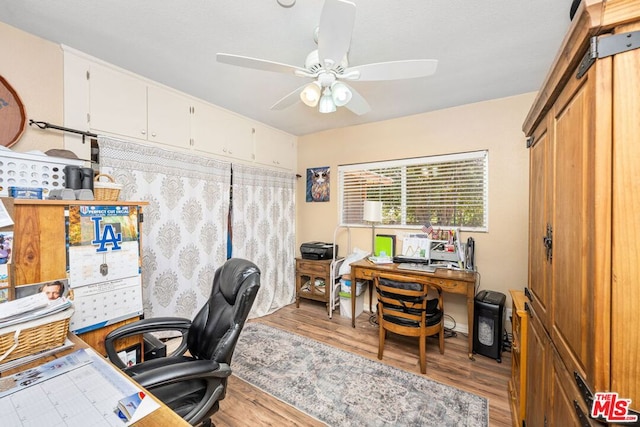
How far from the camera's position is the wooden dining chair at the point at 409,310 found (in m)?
2.13

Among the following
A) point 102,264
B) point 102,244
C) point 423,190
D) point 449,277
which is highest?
point 423,190

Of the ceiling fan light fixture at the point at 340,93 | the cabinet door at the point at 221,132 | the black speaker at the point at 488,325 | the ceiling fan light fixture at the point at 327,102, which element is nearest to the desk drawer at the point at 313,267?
the cabinet door at the point at 221,132

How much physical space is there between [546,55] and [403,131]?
148 cm

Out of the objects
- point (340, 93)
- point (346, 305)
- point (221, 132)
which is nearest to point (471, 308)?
point (346, 305)

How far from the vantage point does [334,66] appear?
145cm

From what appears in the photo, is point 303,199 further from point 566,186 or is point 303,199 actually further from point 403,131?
point 566,186

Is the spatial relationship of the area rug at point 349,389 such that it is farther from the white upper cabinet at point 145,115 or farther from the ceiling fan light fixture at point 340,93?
the white upper cabinet at point 145,115

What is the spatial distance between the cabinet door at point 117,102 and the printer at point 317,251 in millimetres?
2268

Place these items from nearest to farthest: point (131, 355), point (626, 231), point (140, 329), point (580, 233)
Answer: point (626, 231) → point (580, 233) → point (140, 329) → point (131, 355)

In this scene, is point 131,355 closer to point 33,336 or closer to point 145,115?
point 33,336

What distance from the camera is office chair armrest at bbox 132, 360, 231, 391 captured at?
0.95 metres

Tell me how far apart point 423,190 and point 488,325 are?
1.57m

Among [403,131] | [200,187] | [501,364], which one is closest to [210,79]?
[200,187]

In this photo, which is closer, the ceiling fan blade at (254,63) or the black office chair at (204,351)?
the black office chair at (204,351)
